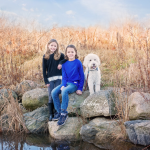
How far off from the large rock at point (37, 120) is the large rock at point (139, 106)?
6.04 ft

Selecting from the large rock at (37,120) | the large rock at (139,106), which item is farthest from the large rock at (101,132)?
the large rock at (37,120)

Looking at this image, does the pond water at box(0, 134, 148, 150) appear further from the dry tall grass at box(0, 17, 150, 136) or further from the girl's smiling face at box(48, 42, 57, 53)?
the dry tall grass at box(0, 17, 150, 136)

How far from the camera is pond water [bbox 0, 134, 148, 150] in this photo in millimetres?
2989

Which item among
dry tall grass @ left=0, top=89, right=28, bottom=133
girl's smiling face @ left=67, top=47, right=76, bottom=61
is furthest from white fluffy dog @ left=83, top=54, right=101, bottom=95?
dry tall grass @ left=0, top=89, right=28, bottom=133

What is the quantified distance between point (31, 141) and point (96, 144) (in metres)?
1.26

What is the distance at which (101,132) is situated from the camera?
317 cm

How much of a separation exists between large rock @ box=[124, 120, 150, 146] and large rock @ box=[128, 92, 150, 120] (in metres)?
0.24

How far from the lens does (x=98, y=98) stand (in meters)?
3.50

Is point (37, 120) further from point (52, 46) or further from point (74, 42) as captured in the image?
point (74, 42)

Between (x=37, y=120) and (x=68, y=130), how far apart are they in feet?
2.88

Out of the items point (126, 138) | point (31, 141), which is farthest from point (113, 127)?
point (31, 141)

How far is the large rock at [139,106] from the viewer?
10.0ft

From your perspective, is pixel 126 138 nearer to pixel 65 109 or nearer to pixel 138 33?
pixel 65 109

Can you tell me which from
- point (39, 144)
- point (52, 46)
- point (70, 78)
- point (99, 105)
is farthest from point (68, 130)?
point (52, 46)
